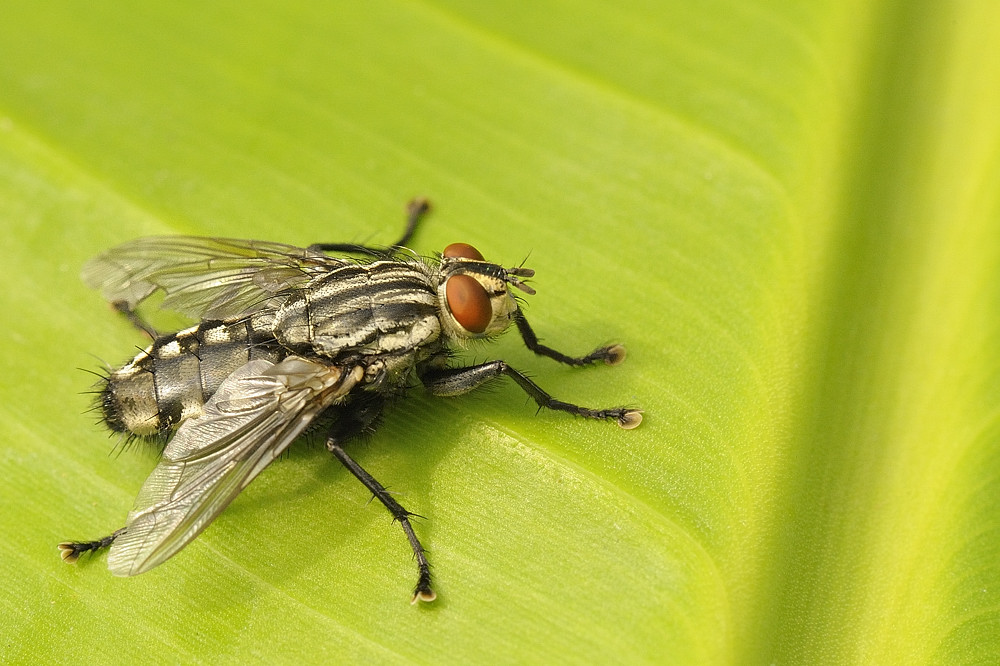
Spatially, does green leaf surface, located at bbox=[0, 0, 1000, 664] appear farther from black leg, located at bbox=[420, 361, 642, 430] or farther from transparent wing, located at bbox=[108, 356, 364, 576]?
transparent wing, located at bbox=[108, 356, 364, 576]

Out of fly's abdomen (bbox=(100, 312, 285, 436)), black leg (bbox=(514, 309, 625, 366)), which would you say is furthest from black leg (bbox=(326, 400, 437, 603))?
black leg (bbox=(514, 309, 625, 366))

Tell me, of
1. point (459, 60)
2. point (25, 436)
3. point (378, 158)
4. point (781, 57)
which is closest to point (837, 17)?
point (781, 57)

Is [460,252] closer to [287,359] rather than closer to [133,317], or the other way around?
[287,359]

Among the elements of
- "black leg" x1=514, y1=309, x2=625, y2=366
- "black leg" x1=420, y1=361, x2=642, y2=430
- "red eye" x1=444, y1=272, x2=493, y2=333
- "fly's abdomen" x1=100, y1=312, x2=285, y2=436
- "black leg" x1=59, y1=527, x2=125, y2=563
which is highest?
"red eye" x1=444, y1=272, x2=493, y2=333

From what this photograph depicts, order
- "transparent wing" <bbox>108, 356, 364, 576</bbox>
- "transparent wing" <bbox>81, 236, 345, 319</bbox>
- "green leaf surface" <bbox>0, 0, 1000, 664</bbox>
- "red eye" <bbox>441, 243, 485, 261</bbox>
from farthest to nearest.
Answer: "transparent wing" <bbox>81, 236, 345, 319</bbox> → "red eye" <bbox>441, 243, 485, 261</bbox> → "green leaf surface" <bbox>0, 0, 1000, 664</bbox> → "transparent wing" <bbox>108, 356, 364, 576</bbox>

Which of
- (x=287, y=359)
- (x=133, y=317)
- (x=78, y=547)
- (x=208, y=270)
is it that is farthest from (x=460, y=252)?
(x=78, y=547)

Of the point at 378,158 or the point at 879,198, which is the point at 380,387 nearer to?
the point at 378,158
